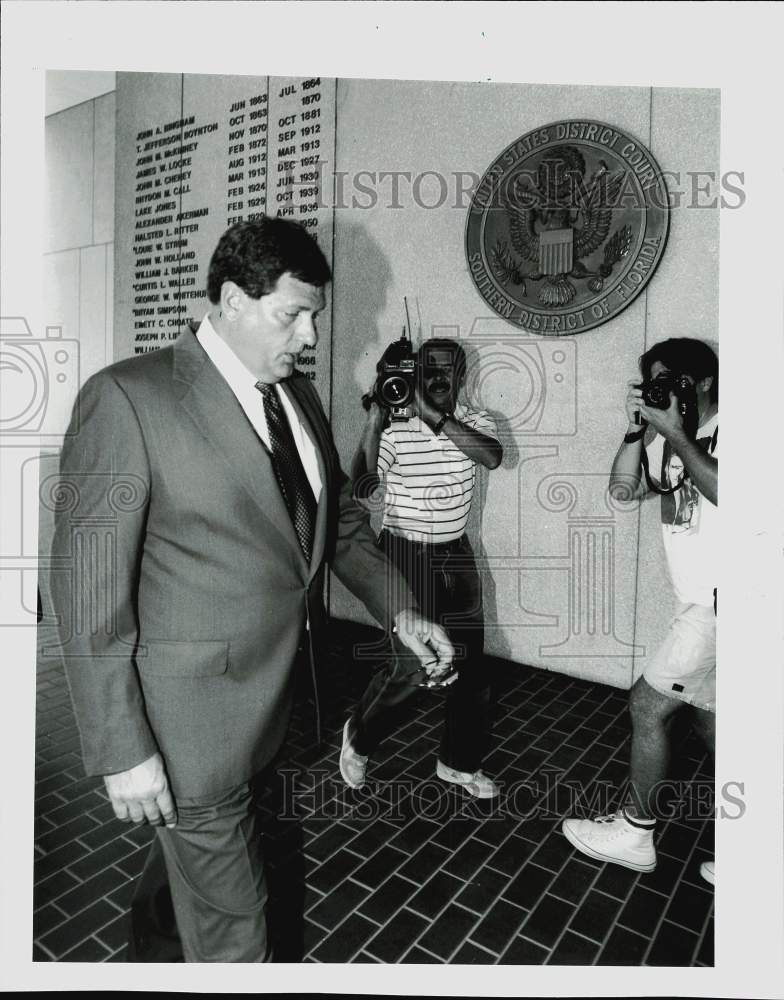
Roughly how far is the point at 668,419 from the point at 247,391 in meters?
1.12

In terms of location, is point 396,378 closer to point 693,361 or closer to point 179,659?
point 693,361

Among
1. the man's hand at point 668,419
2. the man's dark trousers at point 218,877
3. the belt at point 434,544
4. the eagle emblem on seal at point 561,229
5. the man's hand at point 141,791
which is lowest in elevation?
the man's dark trousers at point 218,877

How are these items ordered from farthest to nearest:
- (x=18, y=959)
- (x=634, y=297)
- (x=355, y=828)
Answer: (x=634, y=297) < (x=355, y=828) < (x=18, y=959)

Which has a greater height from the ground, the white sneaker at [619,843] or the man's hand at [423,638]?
the man's hand at [423,638]

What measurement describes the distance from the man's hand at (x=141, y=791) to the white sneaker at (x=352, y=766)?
3.47ft

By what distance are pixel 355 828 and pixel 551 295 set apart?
83.6 inches

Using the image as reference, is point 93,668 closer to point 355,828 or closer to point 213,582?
point 213,582

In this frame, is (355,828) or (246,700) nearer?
(246,700)

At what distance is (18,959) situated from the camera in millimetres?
1505

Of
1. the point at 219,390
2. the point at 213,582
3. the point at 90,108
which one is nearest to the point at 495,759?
the point at 213,582

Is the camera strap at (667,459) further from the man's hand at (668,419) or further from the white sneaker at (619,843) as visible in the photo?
the white sneaker at (619,843)

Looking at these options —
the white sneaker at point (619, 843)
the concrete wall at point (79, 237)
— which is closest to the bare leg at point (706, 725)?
the white sneaker at point (619, 843)

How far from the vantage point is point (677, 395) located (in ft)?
5.73

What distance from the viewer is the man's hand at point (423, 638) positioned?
1.56 metres
